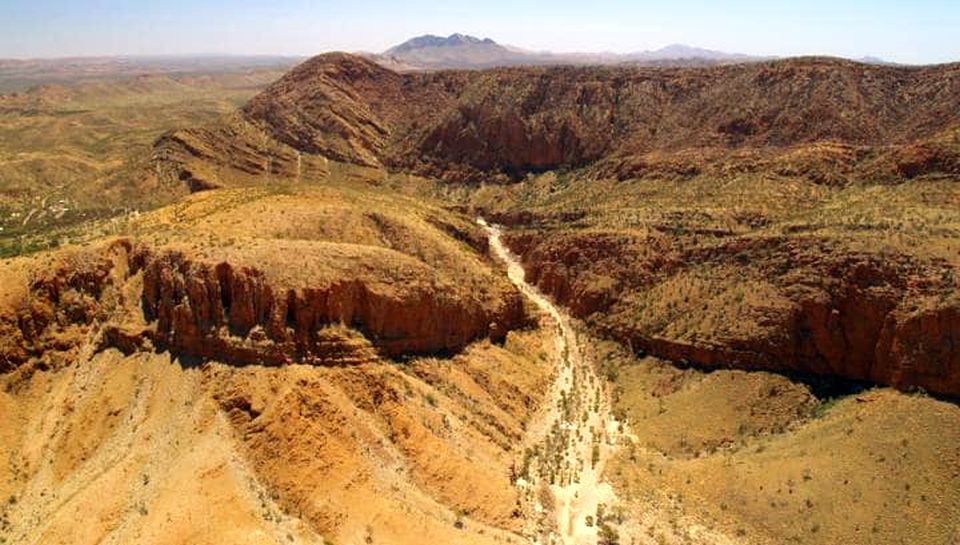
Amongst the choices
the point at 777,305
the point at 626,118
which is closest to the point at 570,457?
the point at 777,305

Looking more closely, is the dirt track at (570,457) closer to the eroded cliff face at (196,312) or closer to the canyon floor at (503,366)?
the canyon floor at (503,366)

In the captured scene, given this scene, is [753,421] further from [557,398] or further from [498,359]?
[498,359]

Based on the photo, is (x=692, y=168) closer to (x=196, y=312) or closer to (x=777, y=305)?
(x=777, y=305)

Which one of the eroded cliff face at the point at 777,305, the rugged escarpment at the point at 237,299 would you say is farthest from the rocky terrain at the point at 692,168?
the rugged escarpment at the point at 237,299

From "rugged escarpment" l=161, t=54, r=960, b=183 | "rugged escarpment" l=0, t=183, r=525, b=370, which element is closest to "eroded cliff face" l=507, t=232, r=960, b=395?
"rugged escarpment" l=0, t=183, r=525, b=370

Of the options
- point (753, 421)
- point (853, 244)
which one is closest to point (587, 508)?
point (753, 421)

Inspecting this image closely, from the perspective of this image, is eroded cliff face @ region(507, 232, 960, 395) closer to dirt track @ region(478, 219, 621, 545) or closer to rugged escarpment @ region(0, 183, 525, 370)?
dirt track @ region(478, 219, 621, 545)
